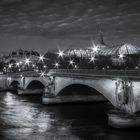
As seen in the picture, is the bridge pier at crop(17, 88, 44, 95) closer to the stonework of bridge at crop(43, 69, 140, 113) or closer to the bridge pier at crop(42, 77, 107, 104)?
the bridge pier at crop(42, 77, 107, 104)

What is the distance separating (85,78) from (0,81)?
79.3 m

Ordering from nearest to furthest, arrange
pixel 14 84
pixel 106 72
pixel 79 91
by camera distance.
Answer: pixel 106 72 < pixel 79 91 < pixel 14 84

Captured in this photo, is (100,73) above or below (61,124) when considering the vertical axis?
above

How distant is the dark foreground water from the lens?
33.7 meters

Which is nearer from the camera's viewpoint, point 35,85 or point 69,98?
point 69,98

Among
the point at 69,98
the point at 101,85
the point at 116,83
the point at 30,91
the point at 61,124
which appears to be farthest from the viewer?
the point at 30,91

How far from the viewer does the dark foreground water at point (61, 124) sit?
33.7 m

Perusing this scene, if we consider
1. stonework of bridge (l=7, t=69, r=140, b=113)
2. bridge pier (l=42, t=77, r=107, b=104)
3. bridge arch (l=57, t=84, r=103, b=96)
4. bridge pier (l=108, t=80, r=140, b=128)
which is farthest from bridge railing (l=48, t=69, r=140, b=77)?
bridge pier (l=42, t=77, r=107, b=104)

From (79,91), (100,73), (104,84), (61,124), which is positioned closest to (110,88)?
(104,84)

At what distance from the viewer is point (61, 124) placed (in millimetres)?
40781

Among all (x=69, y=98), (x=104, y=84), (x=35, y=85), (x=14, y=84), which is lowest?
(x=69, y=98)

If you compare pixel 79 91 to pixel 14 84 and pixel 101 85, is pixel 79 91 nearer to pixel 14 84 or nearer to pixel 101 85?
pixel 101 85

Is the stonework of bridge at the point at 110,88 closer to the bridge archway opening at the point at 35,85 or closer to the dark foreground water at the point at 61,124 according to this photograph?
the dark foreground water at the point at 61,124

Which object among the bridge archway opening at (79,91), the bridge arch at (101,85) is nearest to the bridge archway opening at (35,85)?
the bridge archway opening at (79,91)
